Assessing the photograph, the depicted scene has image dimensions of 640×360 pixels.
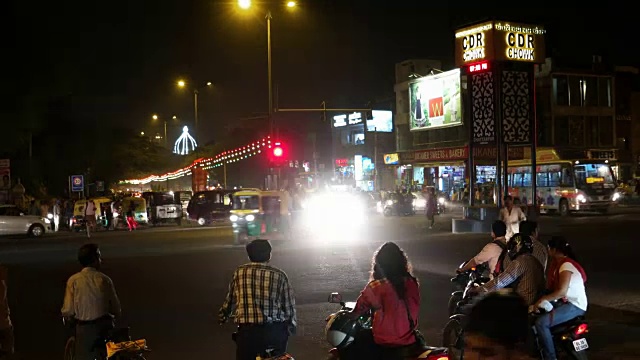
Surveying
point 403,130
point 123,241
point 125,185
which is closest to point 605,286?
point 123,241

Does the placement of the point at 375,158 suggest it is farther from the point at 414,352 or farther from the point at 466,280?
the point at 414,352

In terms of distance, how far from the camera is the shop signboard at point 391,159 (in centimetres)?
6988

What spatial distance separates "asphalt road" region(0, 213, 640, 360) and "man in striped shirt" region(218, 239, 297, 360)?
3.45 meters

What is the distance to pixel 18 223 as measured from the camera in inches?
1415

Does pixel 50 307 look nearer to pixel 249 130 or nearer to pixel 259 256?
pixel 259 256

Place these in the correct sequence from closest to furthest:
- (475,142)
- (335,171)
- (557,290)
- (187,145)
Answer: (557,290)
(475,142)
(335,171)
(187,145)

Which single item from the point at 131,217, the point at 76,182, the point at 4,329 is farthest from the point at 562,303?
the point at 76,182

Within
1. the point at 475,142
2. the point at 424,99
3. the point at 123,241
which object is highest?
the point at 424,99

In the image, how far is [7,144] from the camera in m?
21.9

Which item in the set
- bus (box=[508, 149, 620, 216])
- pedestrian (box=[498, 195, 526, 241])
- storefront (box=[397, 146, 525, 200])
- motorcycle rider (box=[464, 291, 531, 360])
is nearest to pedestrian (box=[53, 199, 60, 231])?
bus (box=[508, 149, 620, 216])

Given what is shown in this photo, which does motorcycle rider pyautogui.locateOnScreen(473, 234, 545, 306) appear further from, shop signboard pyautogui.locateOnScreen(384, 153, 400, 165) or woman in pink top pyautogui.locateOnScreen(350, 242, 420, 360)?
shop signboard pyautogui.locateOnScreen(384, 153, 400, 165)

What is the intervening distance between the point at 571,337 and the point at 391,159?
210 feet

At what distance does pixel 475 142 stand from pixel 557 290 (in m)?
20.7

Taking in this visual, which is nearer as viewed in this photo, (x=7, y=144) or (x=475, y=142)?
(x=7, y=144)
